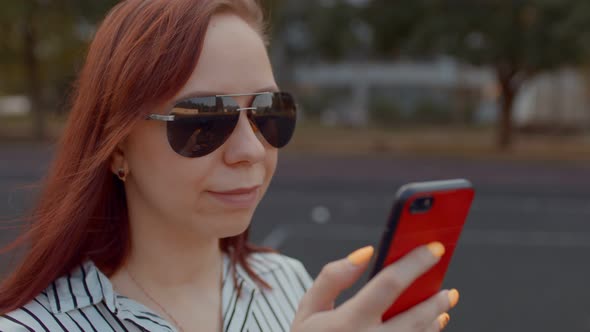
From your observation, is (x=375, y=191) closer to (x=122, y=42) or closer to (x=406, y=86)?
(x=122, y=42)

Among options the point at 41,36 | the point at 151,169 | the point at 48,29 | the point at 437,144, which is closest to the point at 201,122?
the point at 151,169

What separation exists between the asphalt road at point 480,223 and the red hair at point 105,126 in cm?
42

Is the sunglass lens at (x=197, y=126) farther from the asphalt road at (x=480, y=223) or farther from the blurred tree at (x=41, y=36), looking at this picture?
the blurred tree at (x=41, y=36)

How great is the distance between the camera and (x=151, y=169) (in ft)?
4.32

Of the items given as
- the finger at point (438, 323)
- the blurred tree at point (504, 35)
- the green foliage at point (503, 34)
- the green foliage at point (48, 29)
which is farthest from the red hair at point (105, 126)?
the green foliage at point (48, 29)

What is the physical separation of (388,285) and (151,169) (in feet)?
1.97

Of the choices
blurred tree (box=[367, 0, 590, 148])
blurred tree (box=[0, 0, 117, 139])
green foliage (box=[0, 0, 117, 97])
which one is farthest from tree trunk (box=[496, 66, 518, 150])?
blurred tree (box=[0, 0, 117, 139])

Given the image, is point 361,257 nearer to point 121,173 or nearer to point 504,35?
point 121,173

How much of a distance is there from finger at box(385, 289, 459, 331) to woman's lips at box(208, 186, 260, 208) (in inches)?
18.0

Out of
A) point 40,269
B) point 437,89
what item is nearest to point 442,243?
point 40,269

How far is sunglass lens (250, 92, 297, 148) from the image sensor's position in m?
1.38

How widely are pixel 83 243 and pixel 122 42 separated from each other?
0.46 meters

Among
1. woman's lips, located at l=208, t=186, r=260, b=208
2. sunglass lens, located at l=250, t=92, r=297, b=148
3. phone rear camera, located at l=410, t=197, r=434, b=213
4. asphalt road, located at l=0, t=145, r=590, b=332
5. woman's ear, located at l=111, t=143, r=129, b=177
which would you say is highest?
sunglass lens, located at l=250, t=92, r=297, b=148

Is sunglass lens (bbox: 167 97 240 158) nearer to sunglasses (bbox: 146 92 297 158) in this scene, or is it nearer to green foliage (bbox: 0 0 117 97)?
sunglasses (bbox: 146 92 297 158)
